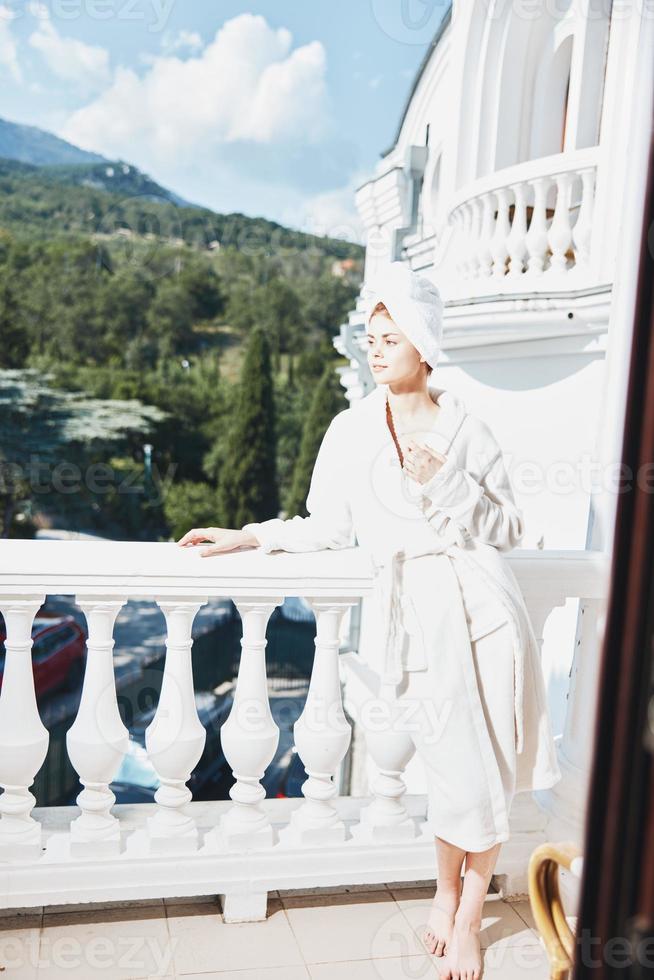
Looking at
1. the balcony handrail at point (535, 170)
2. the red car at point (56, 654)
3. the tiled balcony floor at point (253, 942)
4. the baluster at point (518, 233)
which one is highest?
the balcony handrail at point (535, 170)

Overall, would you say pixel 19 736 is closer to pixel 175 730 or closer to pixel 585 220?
pixel 175 730

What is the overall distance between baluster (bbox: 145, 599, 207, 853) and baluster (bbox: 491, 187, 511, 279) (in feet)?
14.0

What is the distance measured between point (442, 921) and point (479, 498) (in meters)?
0.98

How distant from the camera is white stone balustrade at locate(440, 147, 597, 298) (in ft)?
17.0

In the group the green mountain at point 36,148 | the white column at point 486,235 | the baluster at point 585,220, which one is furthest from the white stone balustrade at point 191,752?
the green mountain at point 36,148

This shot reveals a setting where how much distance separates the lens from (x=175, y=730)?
1992mm

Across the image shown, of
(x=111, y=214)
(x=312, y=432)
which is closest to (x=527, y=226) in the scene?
(x=312, y=432)

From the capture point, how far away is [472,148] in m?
6.27

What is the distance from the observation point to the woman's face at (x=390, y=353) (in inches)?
71.7

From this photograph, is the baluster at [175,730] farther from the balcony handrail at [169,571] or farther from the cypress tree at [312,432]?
the cypress tree at [312,432]

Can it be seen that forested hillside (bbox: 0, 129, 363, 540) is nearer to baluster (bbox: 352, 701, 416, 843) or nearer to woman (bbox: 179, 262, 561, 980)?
baluster (bbox: 352, 701, 416, 843)

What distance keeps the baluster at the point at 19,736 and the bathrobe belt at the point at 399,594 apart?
750 mm

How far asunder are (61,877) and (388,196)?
9348 mm

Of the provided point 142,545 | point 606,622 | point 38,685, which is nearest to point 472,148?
point 142,545
